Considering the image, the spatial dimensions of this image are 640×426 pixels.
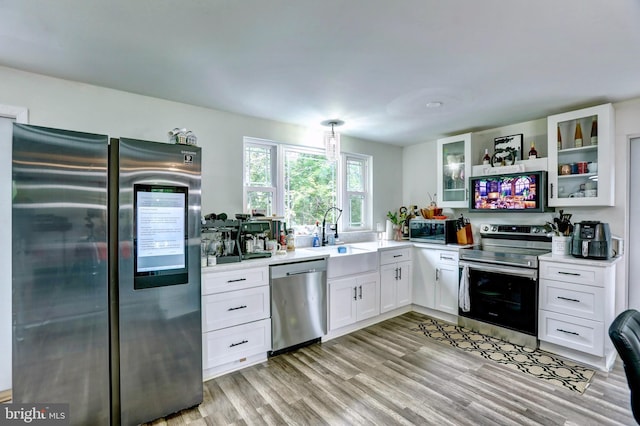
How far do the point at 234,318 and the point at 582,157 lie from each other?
12.5 feet

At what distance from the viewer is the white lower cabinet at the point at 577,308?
8.48 feet

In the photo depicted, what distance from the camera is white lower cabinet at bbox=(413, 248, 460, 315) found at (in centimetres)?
365

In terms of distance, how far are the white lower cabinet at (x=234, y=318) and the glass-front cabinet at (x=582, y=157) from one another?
10.5ft

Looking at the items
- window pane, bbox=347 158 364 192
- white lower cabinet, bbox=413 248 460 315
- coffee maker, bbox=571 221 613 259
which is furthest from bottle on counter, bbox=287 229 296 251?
coffee maker, bbox=571 221 613 259

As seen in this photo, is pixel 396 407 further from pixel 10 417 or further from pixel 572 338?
pixel 10 417

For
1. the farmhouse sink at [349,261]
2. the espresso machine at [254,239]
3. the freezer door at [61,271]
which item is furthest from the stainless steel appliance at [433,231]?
the freezer door at [61,271]

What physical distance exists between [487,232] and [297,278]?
8.55 feet

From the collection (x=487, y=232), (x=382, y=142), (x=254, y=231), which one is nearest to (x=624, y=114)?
(x=487, y=232)

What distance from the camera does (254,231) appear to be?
2947 millimetres

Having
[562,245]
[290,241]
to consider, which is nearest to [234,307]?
[290,241]

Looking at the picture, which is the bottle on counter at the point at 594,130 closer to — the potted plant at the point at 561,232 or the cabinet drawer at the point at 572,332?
the potted plant at the point at 561,232

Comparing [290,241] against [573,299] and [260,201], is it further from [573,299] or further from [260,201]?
[573,299]

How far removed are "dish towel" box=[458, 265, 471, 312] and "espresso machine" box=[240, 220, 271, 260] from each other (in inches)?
90.4

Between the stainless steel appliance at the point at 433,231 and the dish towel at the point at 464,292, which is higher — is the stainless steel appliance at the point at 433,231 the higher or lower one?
the higher one
